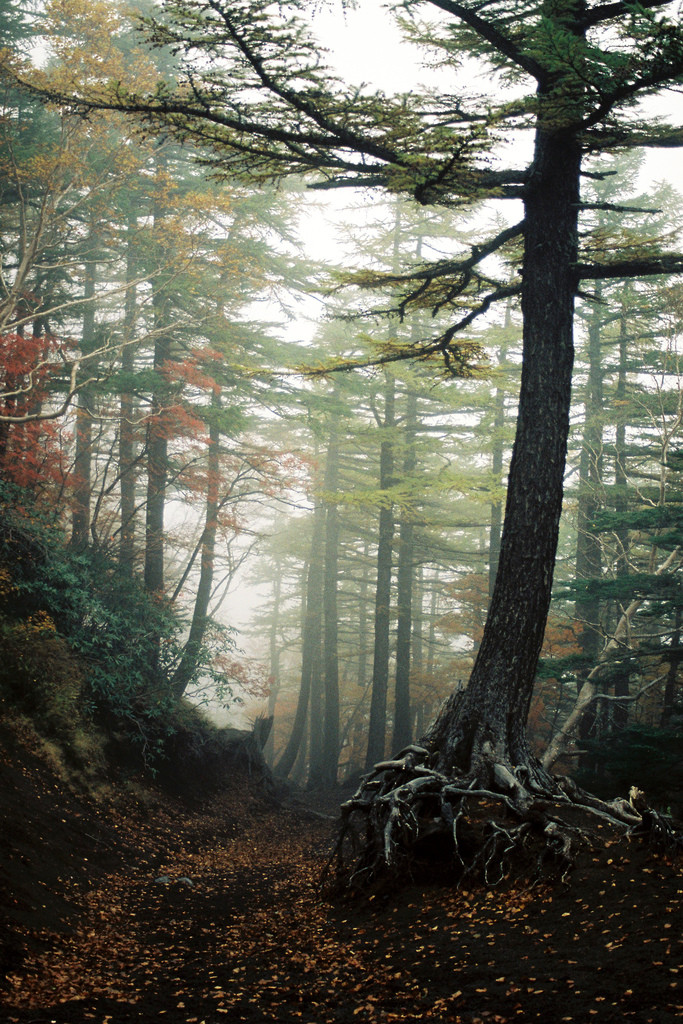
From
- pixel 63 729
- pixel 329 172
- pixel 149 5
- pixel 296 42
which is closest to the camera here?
pixel 296 42

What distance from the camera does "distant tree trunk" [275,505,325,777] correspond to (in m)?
21.2

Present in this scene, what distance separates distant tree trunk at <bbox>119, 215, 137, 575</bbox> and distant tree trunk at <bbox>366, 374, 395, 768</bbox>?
6558mm

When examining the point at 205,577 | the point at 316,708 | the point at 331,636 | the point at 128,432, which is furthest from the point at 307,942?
the point at 316,708

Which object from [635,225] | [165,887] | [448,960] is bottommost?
[165,887]

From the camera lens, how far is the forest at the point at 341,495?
471cm

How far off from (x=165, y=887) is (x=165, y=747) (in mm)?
4702

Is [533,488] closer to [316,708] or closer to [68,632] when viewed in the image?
[68,632]

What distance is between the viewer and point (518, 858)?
5199 mm

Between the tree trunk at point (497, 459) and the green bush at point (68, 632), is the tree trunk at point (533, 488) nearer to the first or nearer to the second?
the green bush at point (68, 632)

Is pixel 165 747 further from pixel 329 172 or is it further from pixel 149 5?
pixel 149 5

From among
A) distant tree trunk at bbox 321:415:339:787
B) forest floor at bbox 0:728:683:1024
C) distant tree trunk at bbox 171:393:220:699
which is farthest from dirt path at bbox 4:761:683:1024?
distant tree trunk at bbox 321:415:339:787

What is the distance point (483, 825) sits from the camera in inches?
218

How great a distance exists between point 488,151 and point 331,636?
54.1 ft

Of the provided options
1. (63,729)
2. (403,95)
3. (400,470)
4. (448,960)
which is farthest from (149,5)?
(448,960)
